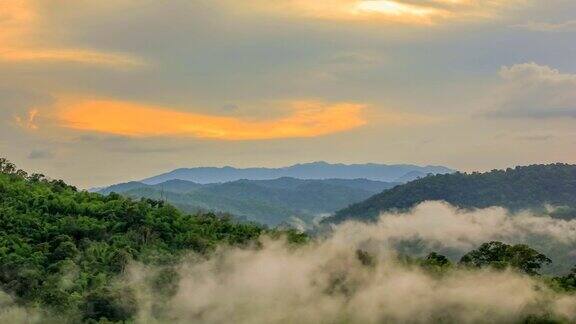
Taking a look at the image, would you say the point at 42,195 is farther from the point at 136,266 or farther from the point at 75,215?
the point at 136,266

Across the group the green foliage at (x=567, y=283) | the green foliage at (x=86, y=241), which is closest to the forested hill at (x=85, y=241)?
the green foliage at (x=86, y=241)

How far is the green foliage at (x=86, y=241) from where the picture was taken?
58.6 meters

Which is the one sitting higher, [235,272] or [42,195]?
[42,195]

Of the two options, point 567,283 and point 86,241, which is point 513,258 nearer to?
point 567,283

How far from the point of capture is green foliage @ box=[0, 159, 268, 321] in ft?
192

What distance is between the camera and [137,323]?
58.0 meters

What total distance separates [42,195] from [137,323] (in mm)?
22880

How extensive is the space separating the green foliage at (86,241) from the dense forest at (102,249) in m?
0.08

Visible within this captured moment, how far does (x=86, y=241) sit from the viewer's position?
214 ft

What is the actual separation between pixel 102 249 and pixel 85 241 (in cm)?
173

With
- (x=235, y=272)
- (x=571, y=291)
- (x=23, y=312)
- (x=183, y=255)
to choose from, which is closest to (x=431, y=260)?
(x=571, y=291)

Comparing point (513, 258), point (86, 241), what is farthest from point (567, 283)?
point (86, 241)

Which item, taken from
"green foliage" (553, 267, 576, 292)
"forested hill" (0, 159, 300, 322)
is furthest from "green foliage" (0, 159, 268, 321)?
"green foliage" (553, 267, 576, 292)

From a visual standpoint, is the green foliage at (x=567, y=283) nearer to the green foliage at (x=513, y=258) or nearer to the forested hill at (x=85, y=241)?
the green foliage at (x=513, y=258)
